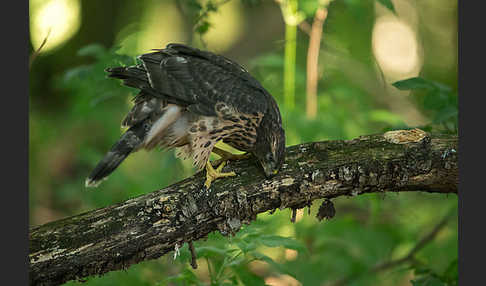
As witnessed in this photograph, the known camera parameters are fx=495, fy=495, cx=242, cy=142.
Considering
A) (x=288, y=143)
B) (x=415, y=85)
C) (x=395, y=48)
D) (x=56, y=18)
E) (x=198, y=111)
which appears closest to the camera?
(x=198, y=111)

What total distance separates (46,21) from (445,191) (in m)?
4.93

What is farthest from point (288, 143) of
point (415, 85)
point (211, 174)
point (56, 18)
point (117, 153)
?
point (56, 18)

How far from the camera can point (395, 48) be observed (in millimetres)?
9883

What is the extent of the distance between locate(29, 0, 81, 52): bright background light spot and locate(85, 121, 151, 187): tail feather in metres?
2.29

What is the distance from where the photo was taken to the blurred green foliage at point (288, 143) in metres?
3.49

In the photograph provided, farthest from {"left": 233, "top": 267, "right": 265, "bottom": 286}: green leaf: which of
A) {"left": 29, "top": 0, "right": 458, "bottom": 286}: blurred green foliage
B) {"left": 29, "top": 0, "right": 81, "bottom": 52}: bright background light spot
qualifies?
{"left": 29, "top": 0, "right": 81, "bottom": 52}: bright background light spot

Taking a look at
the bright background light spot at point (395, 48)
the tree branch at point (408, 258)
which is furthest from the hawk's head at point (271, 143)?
the bright background light spot at point (395, 48)

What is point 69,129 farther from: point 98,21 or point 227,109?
point 227,109

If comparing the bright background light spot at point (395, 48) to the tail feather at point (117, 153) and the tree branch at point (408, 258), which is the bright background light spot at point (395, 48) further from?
the tail feather at point (117, 153)

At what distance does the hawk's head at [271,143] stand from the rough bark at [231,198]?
7 cm

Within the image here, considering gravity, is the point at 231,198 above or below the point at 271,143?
below

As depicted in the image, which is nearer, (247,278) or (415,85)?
(247,278)

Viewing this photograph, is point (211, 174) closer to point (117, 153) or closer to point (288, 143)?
point (117, 153)

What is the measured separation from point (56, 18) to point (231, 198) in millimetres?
5091
